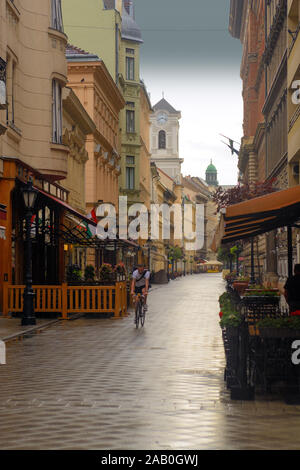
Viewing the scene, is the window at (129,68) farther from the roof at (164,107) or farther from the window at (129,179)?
the roof at (164,107)

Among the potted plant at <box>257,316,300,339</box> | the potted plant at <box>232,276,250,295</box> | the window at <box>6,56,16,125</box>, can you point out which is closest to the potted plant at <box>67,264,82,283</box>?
the window at <box>6,56,16,125</box>

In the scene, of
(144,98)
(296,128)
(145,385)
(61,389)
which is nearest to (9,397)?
(61,389)

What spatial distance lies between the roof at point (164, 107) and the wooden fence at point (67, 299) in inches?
5607

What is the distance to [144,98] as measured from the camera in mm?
89500

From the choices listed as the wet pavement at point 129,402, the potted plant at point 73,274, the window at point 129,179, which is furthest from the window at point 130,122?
the wet pavement at point 129,402

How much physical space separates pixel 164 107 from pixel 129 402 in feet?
534

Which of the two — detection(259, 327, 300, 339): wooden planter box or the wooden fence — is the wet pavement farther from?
the wooden fence

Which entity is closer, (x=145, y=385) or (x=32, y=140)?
(x=145, y=385)

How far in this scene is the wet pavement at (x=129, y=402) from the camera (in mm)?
7641

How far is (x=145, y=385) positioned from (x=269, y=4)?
4439cm

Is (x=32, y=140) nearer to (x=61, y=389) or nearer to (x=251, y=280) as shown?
(x=251, y=280)

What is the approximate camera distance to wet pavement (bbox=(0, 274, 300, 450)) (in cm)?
764

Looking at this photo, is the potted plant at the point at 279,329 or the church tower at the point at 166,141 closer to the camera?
the potted plant at the point at 279,329

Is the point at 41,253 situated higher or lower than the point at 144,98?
lower
